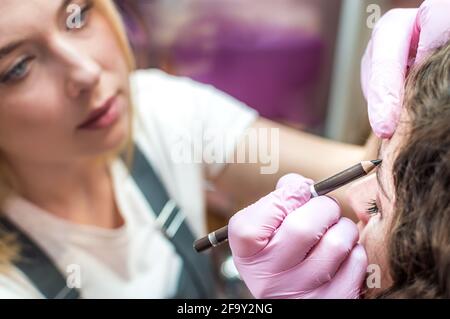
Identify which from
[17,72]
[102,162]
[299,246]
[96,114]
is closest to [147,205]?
[102,162]

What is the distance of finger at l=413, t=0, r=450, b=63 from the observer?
2.06ft

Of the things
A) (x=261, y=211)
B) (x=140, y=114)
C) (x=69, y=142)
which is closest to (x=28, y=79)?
(x=69, y=142)

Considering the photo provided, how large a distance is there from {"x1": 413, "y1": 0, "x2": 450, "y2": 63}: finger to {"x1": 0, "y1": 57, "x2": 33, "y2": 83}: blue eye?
1.57 ft

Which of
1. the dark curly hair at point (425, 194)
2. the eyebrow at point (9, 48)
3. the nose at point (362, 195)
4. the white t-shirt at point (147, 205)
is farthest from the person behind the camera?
the white t-shirt at point (147, 205)

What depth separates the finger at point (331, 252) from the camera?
62cm

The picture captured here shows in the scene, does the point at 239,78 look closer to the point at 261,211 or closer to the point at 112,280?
the point at 112,280

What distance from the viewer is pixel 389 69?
669 mm

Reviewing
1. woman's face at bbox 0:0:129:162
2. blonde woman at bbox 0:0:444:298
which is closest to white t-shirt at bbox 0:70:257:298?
blonde woman at bbox 0:0:444:298

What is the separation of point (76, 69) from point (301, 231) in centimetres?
39

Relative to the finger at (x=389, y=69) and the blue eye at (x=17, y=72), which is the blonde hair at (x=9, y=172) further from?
the finger at (x=389, y=69)

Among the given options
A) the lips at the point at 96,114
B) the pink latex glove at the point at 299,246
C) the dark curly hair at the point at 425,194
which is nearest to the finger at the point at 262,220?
the pink latex glove at the point at 299,246

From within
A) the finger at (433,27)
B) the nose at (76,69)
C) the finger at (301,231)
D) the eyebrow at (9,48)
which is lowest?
the finger at (301,231)

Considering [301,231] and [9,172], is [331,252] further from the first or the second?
[9,172]
